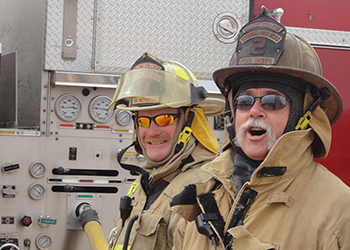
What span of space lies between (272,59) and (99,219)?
315cm

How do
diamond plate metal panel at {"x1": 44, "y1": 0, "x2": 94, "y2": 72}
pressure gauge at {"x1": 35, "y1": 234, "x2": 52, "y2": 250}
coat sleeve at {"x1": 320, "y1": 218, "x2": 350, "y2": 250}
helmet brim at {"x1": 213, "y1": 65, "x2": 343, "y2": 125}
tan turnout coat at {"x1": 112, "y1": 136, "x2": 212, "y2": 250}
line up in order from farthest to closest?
diamond plate metal panel at {"x1": 44, "y1": 0, "x2": 94, "y2": 72} → pressure gauge at {"x1": 35, "y1": 234, "x2": 52, "y2": 250} → tan turnout coat at {"x1": 112, "y1": 136, "x2": 212, "y2": 250} → helmet brim at {"x1": 213, "y1": 65, "x2": 343, "y2": 125} → coat sleeve at {"x1": 320, "y1": 218, "x2": 350, "y2": 250}

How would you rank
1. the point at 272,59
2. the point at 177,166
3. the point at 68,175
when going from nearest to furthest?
the point at 272,59
the point at 177,166
the point at 68,175

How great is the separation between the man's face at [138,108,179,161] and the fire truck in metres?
1.73

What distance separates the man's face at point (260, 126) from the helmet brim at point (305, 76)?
88 mm

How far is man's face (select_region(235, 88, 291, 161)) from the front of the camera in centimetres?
175

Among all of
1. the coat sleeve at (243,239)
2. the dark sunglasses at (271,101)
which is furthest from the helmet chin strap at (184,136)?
the coat sleeve at (243,239)

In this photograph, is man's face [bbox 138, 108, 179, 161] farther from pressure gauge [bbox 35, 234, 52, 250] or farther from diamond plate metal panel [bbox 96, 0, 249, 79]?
pressure gauge [bbox 35, 234, 52, 250]

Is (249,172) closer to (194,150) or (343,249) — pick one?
(343,249)

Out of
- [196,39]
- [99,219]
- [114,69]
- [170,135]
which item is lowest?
[99,219]

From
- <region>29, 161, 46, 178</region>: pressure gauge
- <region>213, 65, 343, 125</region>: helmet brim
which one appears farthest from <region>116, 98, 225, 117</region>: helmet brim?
<region>29, 161, 46, 178</region>: pressure gauge

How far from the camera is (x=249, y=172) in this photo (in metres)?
1.81

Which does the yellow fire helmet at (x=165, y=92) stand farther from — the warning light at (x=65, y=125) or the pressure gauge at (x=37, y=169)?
the pressure gauge at (x=37, y=169)

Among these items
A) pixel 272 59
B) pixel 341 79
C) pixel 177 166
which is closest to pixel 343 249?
pixel 272 59

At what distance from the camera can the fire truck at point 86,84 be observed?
427cm
